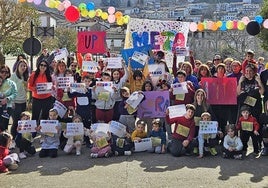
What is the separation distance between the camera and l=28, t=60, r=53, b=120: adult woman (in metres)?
8.83

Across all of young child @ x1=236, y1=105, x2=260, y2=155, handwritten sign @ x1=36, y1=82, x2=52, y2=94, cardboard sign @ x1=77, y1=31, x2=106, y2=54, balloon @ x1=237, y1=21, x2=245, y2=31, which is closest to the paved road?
young child @ x1=236, y1=105, x2=260, y2=155

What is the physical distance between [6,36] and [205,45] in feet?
118

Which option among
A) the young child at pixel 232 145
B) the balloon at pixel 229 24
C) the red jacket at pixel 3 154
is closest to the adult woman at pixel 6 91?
the red jacket at pixel 3 154

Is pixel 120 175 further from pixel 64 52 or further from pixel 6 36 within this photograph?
pixel 6 36

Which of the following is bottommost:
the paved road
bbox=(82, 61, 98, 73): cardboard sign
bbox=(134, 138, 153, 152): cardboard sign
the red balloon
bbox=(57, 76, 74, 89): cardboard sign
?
the paved road

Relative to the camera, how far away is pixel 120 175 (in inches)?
268

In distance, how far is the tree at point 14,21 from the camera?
959 inches

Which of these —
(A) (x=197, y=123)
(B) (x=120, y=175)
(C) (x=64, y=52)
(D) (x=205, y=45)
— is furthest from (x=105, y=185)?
(D) (x=205, y=45)

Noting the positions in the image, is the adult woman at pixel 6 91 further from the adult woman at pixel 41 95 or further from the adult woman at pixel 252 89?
the adult woman at pixel 252 89

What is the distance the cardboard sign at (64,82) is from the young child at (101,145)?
1263 millimetres

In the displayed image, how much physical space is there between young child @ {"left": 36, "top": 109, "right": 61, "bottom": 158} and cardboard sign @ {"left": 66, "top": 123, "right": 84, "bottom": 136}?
0.19 metres

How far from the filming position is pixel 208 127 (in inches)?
313

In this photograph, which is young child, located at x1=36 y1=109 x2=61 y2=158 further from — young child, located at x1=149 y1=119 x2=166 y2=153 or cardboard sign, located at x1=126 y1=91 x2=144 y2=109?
young child, located at x1=149 y1=119 x2=166 y2=153

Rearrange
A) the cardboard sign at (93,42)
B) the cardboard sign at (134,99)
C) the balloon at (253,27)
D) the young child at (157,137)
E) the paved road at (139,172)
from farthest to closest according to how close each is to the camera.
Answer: the balloon at (253,27) < the cardboard sign at (93,42) < the cardboard sign at (134,99) < the young child at (157,137) < the paved road at (139,172)
